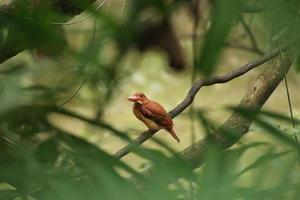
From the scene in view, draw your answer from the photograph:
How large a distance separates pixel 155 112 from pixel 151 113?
13 millimetres

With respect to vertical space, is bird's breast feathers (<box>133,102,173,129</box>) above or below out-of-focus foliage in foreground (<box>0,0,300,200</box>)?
above

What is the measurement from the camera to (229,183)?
65cm

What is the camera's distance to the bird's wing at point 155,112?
5.68ft

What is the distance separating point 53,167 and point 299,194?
23 cm

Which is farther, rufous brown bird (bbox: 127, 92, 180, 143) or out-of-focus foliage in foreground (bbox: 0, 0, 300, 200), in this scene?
rufous brown bird (bbox: 127, 92, 180, 143)

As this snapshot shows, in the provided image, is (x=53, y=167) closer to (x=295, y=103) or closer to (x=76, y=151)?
(x=76, y=151)

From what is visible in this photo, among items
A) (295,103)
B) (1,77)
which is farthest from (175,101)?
(1,77)

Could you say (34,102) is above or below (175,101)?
below

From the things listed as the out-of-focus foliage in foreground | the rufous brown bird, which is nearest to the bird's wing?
the rufous brown bird

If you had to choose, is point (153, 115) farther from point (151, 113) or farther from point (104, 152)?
point (104, 152)

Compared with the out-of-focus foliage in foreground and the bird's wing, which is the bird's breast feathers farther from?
the out-of-focus foliage in foreground

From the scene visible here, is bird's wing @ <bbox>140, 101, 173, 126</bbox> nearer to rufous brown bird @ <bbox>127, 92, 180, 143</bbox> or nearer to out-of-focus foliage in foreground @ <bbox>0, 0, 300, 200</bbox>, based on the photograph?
rufous brown bird @ <bbox>127, 92, 180, 143</bbox>

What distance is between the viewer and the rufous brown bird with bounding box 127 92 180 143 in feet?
5.70

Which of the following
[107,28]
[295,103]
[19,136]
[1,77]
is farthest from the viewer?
[295,103]
